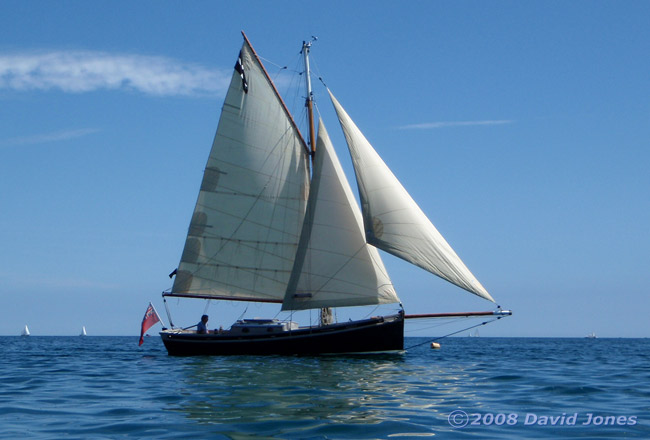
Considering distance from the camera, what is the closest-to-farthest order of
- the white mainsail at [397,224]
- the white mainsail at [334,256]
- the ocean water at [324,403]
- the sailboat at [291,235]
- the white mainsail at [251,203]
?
the ocean water at [324,403] < the white mainsail at [397,224] < the sailboat at [291,235] < the white mainsail at [334,256] < the white mainsail at [251,203]

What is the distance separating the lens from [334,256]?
125 ft

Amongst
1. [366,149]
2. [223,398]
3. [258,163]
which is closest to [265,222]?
[258,163]

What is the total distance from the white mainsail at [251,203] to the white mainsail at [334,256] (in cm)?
348

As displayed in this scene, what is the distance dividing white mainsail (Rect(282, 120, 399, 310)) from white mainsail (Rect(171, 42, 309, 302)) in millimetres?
3477

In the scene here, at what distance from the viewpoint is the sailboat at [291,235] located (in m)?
36.1

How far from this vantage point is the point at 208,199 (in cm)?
4247

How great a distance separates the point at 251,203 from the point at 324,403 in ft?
79.6

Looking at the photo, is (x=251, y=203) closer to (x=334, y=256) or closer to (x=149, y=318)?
(x=334, y=256)

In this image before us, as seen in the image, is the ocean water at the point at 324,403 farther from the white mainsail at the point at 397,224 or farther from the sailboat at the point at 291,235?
the sailboat at the point at 291,235

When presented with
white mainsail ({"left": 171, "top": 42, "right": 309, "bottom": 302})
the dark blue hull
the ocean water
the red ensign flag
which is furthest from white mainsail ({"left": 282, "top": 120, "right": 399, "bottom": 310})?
the red ensign flag

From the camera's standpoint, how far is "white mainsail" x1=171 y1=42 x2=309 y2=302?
42.2 metres

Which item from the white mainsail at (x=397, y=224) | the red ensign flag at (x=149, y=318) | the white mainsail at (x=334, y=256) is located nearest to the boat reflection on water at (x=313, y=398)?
the white mainsail at (x=397, y=224)

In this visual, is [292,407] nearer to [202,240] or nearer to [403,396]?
[403,396]

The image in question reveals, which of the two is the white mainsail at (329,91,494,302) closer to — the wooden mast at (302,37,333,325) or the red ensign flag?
the wooden mast at (302,37,333,325)
